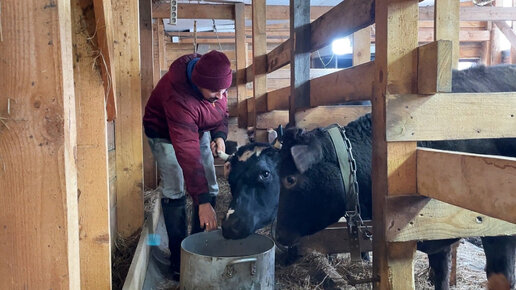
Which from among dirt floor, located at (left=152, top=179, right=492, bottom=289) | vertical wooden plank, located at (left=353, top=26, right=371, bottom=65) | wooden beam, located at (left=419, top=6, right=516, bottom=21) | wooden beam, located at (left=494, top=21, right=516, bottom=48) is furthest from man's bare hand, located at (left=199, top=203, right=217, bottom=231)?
wooden beam, located at (left=494, top=21, right=516, bottom=48)

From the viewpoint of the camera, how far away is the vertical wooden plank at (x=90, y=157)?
5.83 ft

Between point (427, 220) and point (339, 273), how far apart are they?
1921 mm

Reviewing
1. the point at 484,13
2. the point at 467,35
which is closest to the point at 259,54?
the point at 484,13

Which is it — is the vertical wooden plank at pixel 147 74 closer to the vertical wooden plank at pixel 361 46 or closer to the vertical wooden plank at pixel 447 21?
the vertical wooden plank at pixel 361 46

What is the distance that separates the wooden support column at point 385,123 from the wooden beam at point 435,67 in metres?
0.05

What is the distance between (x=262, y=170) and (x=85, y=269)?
1442mm

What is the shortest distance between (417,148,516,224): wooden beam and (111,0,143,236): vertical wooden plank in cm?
232

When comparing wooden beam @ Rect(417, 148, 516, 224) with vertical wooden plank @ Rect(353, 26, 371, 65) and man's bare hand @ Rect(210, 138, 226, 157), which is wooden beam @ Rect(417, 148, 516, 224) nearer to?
man's bare hand @ Rect(210, 138, 226, 157)

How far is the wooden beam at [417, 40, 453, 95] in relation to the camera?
1780mm

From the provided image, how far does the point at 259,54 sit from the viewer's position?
555cm

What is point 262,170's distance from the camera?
9.98 feet

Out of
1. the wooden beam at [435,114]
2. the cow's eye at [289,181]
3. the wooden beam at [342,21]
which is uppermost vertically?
the wooden beam at [342,21]

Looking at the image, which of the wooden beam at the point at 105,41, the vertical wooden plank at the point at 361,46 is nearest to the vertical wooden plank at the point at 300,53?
the wooden beam at the point at 105,41

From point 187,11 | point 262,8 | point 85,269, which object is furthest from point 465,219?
point 187,11
